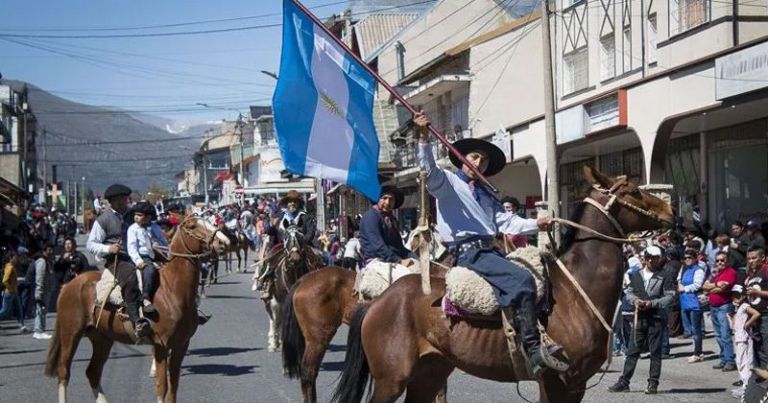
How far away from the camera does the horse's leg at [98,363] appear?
12.0m

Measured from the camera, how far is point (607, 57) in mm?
28422

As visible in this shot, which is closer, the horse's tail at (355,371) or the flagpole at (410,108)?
the flagpole at (410,108)

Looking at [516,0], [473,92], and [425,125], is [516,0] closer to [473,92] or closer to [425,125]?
[473,92]

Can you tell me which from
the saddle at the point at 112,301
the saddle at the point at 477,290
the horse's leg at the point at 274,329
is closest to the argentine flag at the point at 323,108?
the saddle at the point at 477,290

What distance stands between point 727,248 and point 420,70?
24685 millimetres

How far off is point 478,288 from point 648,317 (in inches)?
269

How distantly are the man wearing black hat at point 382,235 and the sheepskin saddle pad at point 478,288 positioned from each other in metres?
3.09

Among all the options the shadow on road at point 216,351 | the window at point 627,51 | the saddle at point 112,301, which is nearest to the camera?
the saddle at point 112,301

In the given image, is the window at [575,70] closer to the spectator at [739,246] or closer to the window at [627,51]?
the window at [627,51]

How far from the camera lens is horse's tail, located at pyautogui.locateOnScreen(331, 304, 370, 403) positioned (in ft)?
28.9

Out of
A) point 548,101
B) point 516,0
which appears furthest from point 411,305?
point 516,0

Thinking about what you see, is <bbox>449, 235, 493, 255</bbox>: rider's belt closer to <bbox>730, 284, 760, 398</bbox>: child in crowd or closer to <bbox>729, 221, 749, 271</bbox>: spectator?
<bbox>730, 284, 760, 398</bbox>: child in crowd

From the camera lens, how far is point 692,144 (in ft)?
80.8

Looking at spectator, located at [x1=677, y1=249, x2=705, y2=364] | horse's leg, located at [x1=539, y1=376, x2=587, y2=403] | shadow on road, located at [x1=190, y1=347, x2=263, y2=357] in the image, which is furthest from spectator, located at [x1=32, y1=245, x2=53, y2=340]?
horse's leg, located at [x1=539, y1=376, x2=587, y2=403]
